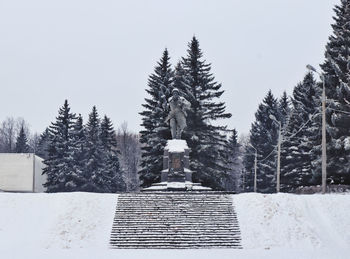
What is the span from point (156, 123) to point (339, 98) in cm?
1216

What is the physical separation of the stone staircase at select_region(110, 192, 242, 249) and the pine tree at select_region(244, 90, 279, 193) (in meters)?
23.2

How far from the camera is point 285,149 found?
3975 cm

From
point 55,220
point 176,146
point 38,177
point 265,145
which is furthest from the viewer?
point 38,177

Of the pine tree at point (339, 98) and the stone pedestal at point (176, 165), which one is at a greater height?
the pine tree at point (339, 98)

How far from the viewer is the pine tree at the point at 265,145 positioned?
44688 mm

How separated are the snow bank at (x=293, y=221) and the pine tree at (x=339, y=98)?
819 centimetres

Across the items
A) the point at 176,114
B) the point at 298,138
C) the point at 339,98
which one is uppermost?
the point at 339,98

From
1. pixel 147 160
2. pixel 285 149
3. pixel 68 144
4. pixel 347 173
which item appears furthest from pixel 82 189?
pixel 347 173

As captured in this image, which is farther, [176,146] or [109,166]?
[109,166]

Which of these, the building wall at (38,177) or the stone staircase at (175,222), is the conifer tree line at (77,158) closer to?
the building wall at (38,177)

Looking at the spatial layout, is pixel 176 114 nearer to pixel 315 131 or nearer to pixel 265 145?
pixel 315 131

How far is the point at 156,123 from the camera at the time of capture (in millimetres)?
34594

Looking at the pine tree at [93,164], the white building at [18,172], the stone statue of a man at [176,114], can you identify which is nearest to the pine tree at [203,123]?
the stone statue of a man at [176,114]

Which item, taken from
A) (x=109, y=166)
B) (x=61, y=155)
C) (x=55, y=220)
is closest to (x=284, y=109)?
(x=109, y=166)
